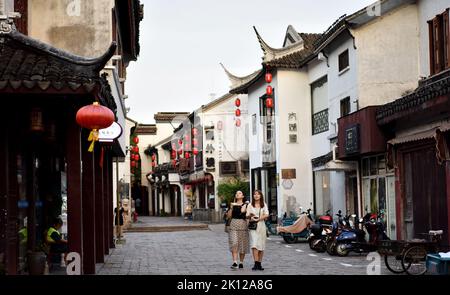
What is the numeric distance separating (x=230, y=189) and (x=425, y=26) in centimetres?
2545

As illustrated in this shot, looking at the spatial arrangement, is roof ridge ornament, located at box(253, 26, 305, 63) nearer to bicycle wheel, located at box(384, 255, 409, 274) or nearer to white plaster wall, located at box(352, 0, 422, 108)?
white plaster wall, located at box(352, 0, 422, 108)

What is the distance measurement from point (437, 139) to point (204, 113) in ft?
108

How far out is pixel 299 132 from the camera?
1308 inches

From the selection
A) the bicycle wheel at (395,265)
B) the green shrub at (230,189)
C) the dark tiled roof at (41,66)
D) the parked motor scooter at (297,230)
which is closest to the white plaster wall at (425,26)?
the parked motor scooter at (297,230)

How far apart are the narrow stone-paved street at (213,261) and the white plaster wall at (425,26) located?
20.4 ft

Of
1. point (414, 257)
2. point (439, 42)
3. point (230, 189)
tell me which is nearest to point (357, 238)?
point (414, 257)

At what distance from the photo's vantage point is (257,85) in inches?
1467

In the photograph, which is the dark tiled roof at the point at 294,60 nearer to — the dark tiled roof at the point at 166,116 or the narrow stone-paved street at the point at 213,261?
the narrow stone-paved street at the point at 213,261

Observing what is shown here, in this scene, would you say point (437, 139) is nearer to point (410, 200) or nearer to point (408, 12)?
point (410, 200)

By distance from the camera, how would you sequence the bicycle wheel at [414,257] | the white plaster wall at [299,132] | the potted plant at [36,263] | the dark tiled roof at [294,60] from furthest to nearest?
the white plaster wall at [299,132] → the dark tiled roof at [294,60] → the bicycle wheel at [414,257] → the potted plant at [36,263]

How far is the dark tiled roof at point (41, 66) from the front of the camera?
10250 mm

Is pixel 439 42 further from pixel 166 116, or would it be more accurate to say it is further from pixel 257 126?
pixel 166 116

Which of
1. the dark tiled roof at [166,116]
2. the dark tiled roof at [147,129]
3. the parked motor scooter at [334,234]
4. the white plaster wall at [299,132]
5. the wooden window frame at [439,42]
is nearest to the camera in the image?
the wooden window frame at [439,42]

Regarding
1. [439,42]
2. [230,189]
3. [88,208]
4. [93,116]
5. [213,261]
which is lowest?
[213,261]
